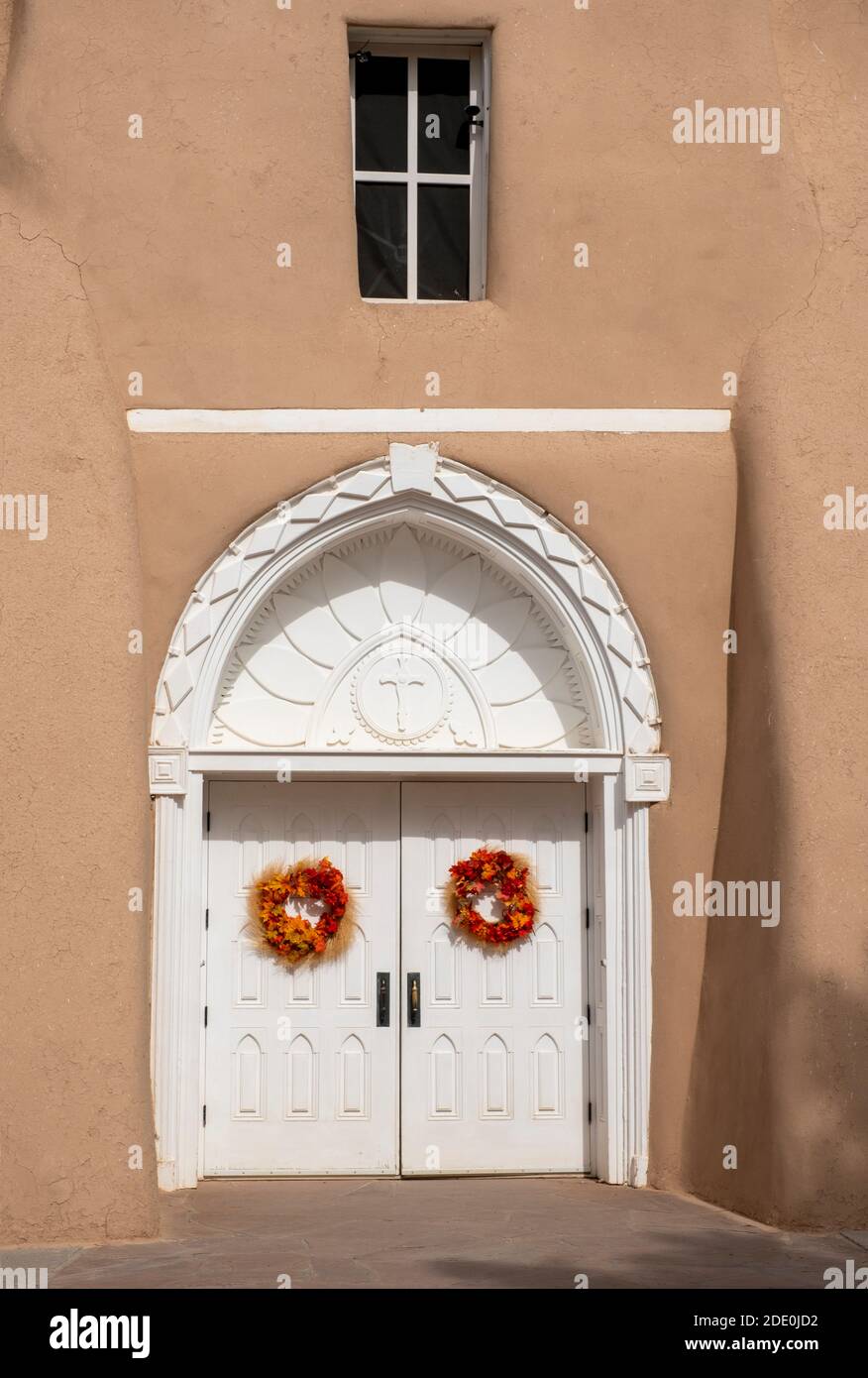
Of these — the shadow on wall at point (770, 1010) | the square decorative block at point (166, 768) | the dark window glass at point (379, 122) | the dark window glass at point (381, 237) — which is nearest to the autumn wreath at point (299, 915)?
the square decorative block at point (166, 768)

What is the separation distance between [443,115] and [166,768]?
173 inches

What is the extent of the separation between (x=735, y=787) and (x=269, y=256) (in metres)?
4.13

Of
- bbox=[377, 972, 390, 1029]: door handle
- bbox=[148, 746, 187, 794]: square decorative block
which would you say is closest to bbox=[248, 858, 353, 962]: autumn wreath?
bbox=[377, 972, 390, 1029]: door handle

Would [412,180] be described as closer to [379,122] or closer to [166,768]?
[379,122]

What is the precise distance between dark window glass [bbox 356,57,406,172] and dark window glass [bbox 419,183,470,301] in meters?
0.27

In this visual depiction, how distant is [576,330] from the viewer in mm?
9117

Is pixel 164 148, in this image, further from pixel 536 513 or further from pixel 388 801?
pixel 388 801

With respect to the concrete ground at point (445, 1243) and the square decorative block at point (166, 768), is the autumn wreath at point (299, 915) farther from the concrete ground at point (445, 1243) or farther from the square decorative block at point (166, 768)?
the concrete ground at point (445, 1243)

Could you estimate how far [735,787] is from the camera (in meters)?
8.81

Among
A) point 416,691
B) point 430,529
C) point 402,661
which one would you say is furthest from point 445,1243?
point 430,529

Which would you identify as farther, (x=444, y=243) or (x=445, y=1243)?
(x=444, y=243)
